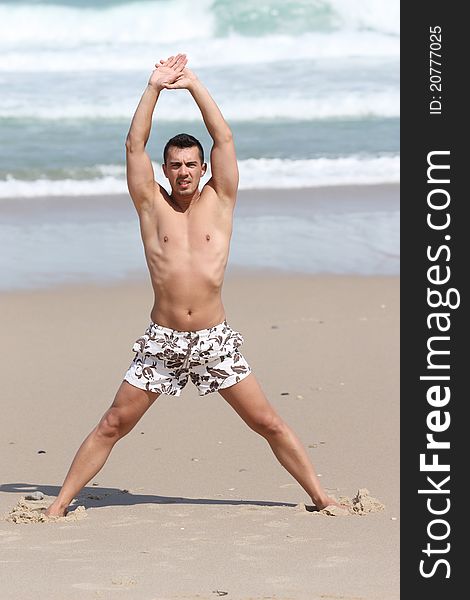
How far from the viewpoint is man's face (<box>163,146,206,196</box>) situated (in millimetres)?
5715

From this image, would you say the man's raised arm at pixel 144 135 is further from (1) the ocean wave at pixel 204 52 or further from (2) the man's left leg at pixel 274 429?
(1) the ocean wave at pixel 204 52

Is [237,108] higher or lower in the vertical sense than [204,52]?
lower

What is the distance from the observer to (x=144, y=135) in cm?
574

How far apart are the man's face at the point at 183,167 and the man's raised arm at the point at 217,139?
90 millimetres

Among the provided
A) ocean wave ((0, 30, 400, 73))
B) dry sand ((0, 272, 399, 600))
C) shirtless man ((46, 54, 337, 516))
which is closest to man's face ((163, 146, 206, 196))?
shirtless man ((46, 54, 337, 516))

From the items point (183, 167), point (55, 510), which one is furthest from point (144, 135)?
point (55, 510)

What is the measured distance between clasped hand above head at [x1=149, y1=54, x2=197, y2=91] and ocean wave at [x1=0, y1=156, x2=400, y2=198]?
8.93 m

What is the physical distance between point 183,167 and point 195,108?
48.8ft

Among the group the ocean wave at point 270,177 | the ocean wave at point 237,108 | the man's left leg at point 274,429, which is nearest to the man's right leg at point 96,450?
the man's left leg at point 274,429

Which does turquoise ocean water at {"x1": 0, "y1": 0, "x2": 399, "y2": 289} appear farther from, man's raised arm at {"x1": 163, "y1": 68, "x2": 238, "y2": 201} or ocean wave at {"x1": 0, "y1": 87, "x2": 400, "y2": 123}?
man's raised arm at {"x1": 163, "y1": 68, "x2": 238, "y2": 201}

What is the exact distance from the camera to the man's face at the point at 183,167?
5.71m

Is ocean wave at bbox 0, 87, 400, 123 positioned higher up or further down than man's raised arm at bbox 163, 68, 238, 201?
higher up

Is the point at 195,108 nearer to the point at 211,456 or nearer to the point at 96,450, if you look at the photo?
the point at 211,456

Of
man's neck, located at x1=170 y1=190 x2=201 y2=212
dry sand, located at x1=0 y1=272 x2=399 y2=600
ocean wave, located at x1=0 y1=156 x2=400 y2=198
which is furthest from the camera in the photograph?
ocean wave, located at x1=0 y1=156 x2=400 y2=198
